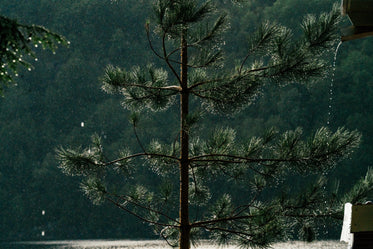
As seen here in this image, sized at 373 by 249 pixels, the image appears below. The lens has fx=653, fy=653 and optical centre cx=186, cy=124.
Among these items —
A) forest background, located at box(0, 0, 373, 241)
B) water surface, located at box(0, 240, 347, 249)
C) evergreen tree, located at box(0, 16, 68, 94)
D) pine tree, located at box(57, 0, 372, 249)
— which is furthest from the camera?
forest background, located at box(0, 0, 373, 241)

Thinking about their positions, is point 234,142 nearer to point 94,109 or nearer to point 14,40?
point 14,40

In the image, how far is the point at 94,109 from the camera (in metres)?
26.7

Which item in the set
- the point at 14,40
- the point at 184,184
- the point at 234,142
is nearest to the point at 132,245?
the point at 234,142

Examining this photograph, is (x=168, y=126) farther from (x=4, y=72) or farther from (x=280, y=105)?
(x=4, y=72)

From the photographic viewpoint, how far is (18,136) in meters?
26.3

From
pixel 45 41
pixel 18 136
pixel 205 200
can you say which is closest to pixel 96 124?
pixel 18 136

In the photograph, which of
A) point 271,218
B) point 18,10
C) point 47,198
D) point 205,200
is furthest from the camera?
point 18,10

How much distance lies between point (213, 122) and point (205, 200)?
64.2 ft

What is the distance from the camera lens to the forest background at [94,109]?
2312 centimetres

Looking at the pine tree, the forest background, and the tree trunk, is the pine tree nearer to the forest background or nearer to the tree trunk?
the tree trunk

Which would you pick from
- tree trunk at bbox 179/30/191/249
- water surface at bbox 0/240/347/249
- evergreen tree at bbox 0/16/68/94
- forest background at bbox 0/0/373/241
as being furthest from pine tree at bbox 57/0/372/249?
forest background at bbox 0/0/373/241

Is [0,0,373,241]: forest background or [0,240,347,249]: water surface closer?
[0,240,347,249]: water surface

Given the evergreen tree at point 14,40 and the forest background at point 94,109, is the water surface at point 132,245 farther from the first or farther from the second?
the evergreen tree at point 14,40

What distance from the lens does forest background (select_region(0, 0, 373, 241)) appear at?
75.9 feet
